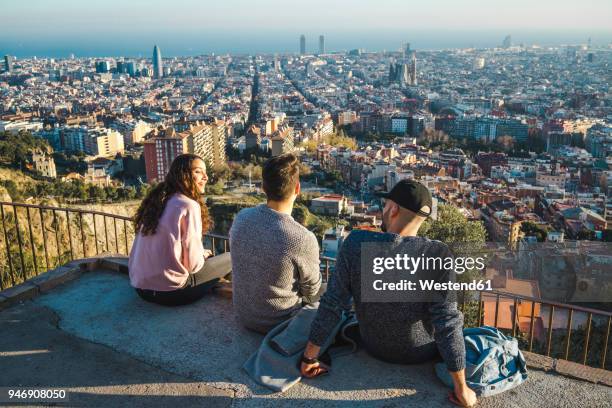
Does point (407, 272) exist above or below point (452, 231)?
above

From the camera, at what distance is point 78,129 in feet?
125

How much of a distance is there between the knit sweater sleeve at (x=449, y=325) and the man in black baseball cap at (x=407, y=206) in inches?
5.0

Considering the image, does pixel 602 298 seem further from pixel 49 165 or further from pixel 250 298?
pixel 49 165

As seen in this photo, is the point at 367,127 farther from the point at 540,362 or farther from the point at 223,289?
the point at 540,362

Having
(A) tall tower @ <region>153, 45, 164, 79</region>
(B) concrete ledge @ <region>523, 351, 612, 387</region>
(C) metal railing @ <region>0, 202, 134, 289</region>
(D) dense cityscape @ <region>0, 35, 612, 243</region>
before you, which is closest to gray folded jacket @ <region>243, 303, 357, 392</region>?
(B) concrete ledge @ <region>523, 351, 612, 387</region>

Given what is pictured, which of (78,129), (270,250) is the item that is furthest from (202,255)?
(78,129)

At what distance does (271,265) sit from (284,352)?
12.6 inches

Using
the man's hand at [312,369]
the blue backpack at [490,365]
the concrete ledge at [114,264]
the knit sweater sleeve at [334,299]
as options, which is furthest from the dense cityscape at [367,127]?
the knit sweater sleeve at [334,299]

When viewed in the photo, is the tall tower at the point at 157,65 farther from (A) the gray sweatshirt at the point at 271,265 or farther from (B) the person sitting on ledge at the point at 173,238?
(A) the gray sweatshirt at the point at 271,265

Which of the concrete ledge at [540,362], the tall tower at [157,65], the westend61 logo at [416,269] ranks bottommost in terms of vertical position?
the tall tower at [157,65]

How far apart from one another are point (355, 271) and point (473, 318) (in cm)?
439

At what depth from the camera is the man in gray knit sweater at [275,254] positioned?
217 centimetres

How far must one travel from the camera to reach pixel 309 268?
223 centimetres

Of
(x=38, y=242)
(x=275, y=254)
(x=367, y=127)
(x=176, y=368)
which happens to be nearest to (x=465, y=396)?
(x=275, y=254)
